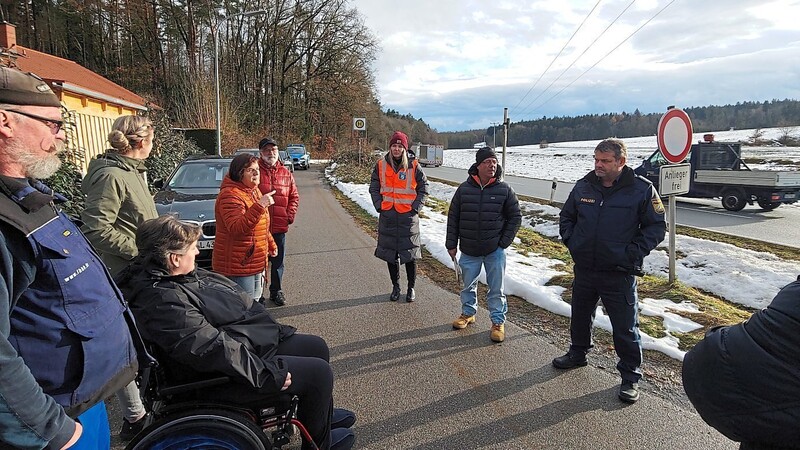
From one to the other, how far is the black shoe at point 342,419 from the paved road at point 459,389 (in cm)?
13

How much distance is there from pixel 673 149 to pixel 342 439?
19.1 ft

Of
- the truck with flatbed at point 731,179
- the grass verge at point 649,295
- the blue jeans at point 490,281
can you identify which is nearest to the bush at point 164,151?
the grass verge at point 649,295

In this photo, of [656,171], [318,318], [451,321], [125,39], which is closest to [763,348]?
[451,321]

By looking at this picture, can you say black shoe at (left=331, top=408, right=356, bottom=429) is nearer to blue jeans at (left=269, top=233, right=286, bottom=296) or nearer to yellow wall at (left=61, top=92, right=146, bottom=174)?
blue jeans at (left=269, top=233, right=286, bottom=296)

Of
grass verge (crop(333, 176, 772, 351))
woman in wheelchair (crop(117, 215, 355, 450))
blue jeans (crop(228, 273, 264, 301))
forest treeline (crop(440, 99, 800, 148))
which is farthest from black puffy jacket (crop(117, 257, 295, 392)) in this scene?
forest treeline (crop(440, 99, 800, 148))

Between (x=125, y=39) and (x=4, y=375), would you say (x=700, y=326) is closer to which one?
(x=4, y=375)

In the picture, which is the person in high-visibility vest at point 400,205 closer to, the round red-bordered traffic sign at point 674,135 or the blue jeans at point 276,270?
the blue jeans at point 276,270

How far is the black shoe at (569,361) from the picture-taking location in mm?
3914

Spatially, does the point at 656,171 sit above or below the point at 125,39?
below

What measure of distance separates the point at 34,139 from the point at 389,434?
2.52 m

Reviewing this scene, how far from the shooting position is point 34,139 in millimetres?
1536

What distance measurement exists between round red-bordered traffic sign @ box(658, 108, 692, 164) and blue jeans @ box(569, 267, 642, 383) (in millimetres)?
3366

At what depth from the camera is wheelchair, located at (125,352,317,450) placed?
2189mm

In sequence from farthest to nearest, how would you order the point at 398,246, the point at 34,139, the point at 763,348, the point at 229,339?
the point at 398,246
the point at 229,339
the point at 34,139
the point at 763,348
